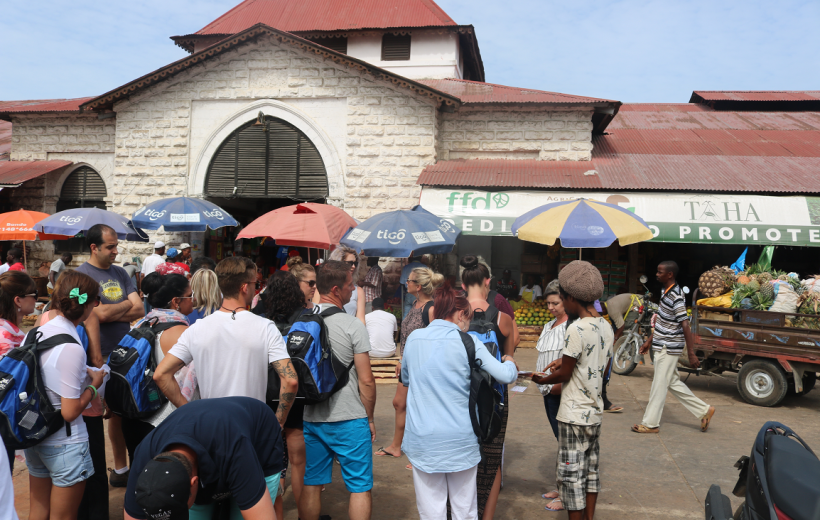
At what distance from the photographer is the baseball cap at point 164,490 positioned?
6.35 ft

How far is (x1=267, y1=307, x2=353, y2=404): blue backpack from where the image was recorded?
3.46m

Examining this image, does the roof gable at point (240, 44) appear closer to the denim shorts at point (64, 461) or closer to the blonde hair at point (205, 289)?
the blonde hair at point (205, 289)

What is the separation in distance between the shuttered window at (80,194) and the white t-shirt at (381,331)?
36.7 ft

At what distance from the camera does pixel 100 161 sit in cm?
1431

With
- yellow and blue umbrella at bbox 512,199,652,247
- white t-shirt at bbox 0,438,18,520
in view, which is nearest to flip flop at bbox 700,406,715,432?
yellow and blue umbrella at bbox 512,199,652,247

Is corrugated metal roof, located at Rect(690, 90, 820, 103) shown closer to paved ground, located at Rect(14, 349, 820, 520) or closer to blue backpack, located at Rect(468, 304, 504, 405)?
paved ground, located at Rect(14, 349, 820, 520)

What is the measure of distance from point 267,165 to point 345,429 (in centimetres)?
1064

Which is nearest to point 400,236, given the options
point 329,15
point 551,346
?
point 551,346

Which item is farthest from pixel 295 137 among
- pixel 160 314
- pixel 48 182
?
pixel 160 314

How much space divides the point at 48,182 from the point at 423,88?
10347 mm

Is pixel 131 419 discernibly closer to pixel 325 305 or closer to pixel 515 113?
pixel 325 305

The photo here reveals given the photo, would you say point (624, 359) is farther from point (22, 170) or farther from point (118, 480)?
point (22, 170)

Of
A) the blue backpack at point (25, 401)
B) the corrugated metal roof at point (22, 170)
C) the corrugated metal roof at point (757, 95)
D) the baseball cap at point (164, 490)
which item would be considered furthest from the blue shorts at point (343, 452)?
the corrugated metal roof at point (757, 95)

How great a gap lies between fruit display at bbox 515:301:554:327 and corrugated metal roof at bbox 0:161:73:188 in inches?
473
